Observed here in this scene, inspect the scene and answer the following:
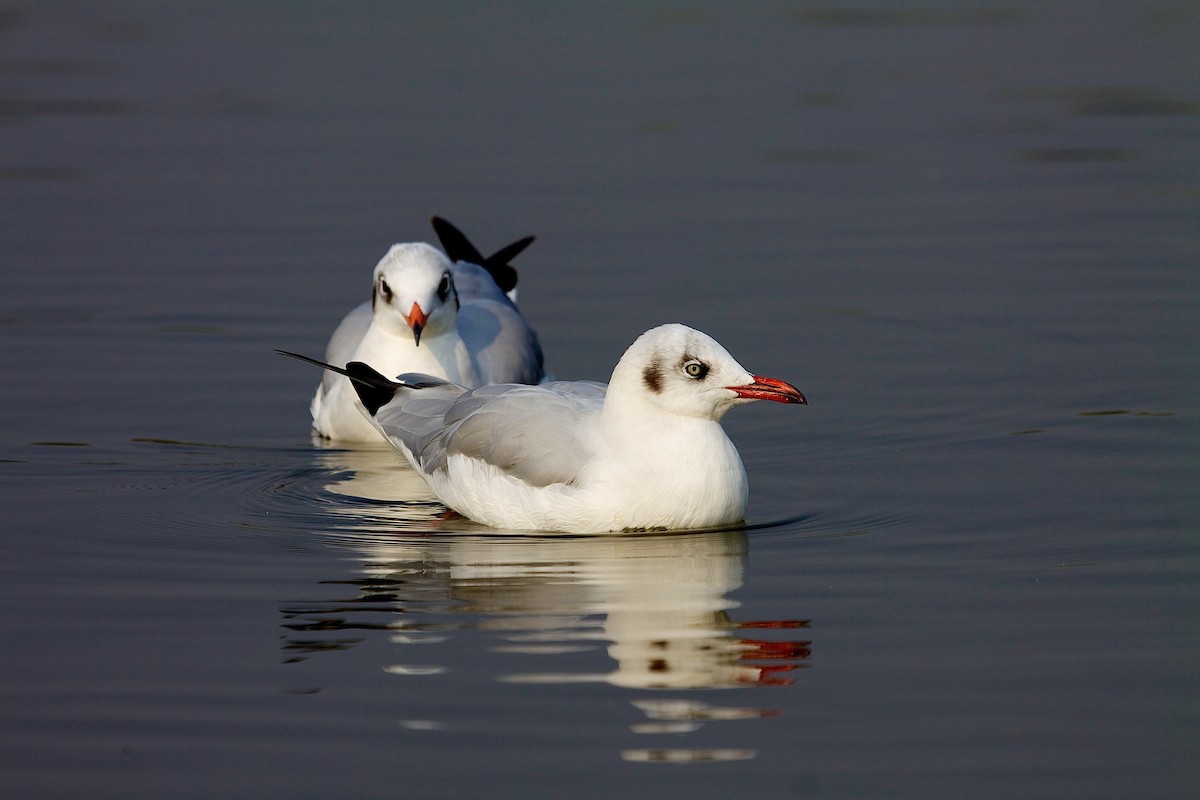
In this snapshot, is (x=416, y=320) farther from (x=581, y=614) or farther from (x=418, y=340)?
(x=581, y=614)

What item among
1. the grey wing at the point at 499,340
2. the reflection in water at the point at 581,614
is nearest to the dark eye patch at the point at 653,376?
the reflection in water at the point at 581,614

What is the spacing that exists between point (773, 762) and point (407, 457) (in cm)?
433

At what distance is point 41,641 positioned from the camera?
293 inches

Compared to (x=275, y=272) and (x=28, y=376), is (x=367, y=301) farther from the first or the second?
(x=28, y=376)

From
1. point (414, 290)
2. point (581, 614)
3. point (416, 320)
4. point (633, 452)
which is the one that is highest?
point (414, 290)

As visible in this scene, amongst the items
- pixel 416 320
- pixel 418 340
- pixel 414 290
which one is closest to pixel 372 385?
pixel 418 340

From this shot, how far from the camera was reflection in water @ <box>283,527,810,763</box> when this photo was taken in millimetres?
6887

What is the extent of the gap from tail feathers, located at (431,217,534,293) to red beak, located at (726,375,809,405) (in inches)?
189

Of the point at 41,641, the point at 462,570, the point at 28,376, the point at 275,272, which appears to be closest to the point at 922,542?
the point at 462,570

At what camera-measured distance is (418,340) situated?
10906mm

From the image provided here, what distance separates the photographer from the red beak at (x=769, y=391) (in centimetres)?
862

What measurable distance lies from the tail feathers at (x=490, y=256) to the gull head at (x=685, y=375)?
458cm

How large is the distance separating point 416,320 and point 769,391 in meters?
2.95

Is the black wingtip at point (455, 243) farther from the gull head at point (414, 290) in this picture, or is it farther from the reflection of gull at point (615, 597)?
the reflection of gull at point (615, 597)
